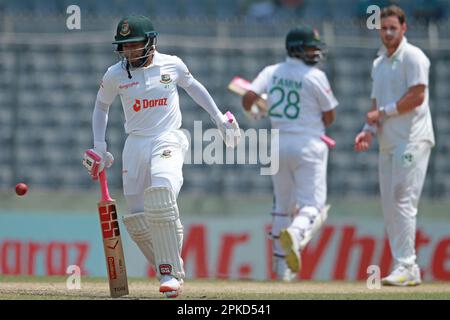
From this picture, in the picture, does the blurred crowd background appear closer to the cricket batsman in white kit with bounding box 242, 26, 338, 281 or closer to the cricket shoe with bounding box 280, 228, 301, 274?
the cricket batsman in white kit with bounding box 242, 26, 338, 281

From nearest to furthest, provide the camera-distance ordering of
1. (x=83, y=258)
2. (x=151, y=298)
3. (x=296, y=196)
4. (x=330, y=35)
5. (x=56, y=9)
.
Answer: (x=151, y=298) < (x=296, y=196) < (x=83, y=258) < (x=330, y=35) < (x=56, y=9)

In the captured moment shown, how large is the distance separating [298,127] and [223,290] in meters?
2.35

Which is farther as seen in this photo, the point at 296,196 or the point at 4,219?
the point at 4,219

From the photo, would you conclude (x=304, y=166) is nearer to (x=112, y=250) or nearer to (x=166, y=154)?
(x=166, y=154)

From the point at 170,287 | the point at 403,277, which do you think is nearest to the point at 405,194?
the point at 403,277

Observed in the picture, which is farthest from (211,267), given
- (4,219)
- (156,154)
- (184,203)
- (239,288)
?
(156,154)

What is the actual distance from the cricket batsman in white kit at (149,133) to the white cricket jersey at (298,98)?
7.81 ft

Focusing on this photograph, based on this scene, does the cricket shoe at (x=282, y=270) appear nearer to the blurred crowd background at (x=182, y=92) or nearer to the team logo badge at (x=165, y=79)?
the blurred crowd background at (x=182, y=92)

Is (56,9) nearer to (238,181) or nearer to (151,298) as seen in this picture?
(238,181)

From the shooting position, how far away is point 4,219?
39.2 ft

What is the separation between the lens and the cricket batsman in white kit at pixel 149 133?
23.6 feet

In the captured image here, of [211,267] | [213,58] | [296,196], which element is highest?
[213,58]

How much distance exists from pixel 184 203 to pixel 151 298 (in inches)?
195

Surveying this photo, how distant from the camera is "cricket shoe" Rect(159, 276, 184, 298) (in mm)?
7098
